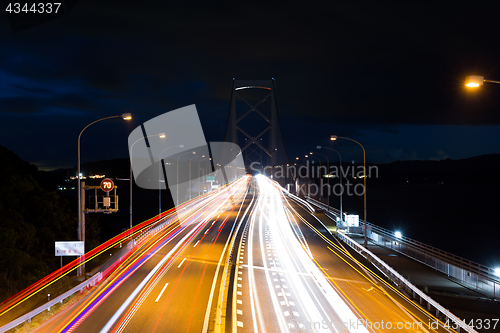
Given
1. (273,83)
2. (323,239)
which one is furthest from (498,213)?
(323,239)

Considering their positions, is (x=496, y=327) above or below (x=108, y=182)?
below

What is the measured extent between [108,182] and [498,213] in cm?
11061

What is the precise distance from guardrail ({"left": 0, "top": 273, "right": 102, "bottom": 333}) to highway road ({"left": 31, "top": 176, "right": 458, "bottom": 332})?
1.39ft

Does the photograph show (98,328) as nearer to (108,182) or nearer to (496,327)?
(108,182)

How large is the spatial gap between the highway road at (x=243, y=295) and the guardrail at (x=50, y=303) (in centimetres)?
43

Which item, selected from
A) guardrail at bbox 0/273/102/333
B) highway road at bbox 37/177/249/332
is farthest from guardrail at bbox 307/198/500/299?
guardrail at bbox 0/273/102/333

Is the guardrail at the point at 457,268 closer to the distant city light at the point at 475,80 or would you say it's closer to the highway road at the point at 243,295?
the highway road at the point at 243,295

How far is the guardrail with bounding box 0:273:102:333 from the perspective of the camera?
10.4 meters

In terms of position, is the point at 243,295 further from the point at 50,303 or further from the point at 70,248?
the point at 70,248

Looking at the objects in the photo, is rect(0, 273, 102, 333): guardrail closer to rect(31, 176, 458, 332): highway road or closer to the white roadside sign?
rect(31, 176, 458, 332): highway road

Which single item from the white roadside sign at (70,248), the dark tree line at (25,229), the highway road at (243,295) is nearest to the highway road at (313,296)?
the highway road at (243,295)

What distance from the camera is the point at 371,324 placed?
11.4 m

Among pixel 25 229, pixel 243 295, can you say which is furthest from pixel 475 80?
pixel 25 229

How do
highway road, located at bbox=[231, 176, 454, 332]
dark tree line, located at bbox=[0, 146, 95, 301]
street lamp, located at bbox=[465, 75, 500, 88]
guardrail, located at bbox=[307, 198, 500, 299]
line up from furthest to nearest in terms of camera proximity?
dark tree line, located at bbox=[0, 146, 95, 301] → guardrail, located at bbox=[307, 198, 500, 299] → highway road, located at bbox=[231, 176, 454, 332] → street lamp, located at bbox=[465, 75, 500, 88]
